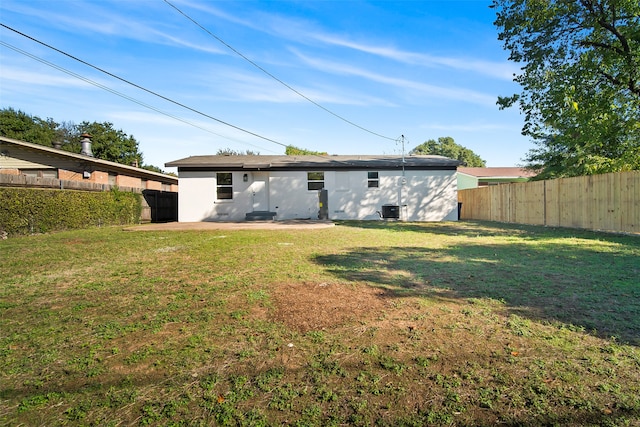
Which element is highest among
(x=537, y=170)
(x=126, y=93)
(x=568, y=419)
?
(x=126, y=93)

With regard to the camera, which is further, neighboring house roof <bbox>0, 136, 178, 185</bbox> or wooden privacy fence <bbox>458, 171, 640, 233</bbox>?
neighboring house roof <bbox>0, 136, 178, 185</bbox>

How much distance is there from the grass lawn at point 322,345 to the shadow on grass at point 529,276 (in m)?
0.04

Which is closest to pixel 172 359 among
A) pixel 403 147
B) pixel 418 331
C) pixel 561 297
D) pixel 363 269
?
pixel 418 331

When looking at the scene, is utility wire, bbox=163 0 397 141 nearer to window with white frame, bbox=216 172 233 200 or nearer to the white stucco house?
the white stucco house

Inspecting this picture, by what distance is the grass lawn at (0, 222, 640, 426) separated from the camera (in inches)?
73.6

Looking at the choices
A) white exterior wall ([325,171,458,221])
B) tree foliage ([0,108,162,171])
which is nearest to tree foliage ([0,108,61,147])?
tree foliage ([0,108,162,171])

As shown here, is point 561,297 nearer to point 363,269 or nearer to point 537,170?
point 363,269

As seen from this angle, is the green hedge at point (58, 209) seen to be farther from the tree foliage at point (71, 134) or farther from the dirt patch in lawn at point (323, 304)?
the tree foliage at point (71, 134)

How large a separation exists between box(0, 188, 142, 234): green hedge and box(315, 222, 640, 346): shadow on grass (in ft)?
33.4

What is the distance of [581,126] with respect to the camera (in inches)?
464

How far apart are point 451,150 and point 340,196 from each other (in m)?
55.8

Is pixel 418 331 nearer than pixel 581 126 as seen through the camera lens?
Yes

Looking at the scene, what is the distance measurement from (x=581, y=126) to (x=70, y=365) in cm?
1557

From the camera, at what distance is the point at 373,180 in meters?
17.8
